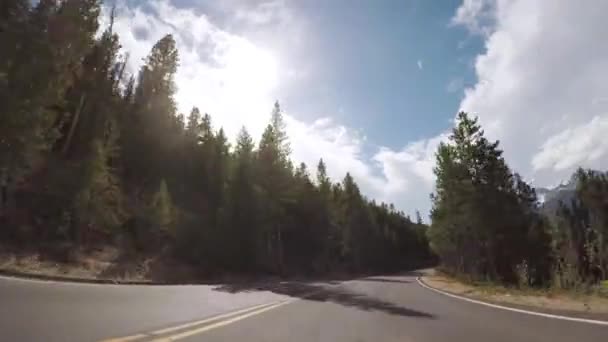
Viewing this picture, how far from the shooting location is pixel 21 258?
15711 mm

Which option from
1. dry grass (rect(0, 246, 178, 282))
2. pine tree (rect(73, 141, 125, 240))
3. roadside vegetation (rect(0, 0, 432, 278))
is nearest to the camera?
dry grass (rect(0, 246, 178, 282))

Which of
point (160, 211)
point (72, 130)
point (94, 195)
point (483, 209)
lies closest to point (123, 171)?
point (72, 130)

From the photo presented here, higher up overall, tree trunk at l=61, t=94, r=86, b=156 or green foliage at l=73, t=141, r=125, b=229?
tree trunk at l=61, t=94, r=86, b=156

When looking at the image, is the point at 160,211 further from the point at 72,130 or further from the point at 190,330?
the point at 190,330

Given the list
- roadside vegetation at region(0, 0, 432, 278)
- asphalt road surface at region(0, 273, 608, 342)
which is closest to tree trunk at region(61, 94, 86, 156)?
roadside vegetation at region(0, 0, 432, 278)

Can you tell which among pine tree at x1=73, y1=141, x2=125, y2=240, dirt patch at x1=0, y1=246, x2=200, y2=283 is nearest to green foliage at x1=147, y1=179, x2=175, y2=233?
dirt patch at x1=0, y1=246, x2=200, y2=283

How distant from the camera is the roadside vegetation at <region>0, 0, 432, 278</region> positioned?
16.8 m

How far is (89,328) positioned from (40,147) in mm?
14866

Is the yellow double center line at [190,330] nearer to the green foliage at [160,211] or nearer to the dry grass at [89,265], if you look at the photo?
the dry grass at [89,265]

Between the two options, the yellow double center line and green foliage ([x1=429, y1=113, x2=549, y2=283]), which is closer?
the yellow double center line

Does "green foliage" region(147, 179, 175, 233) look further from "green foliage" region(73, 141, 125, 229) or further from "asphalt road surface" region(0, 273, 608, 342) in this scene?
"asphalt road surface" region(0, 273, 608, 342)

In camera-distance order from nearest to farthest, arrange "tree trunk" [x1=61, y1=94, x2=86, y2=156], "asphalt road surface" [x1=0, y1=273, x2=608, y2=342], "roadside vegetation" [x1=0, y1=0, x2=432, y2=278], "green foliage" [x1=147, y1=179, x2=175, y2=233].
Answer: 1. "asphalt road surface" [x1=0, y1=273, x2=608, y2=342]
2. "roadside vegetation" [x1=0, y1=0, x2=432, y2=278]
3. "green foliage" [x1=147, y1=179, x2=175, y2=233]
4. "tree trunk" [x1=61, y1=94, x2=86, y2=156]

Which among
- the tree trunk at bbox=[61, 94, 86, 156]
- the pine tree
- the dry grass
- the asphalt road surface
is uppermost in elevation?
the tree trunk at bbox=[61, 94, 86, 156]

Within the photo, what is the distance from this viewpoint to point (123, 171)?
38250mm
